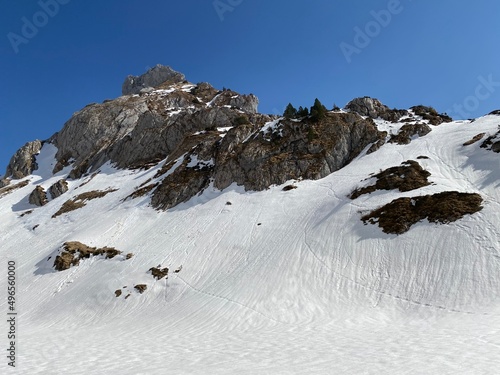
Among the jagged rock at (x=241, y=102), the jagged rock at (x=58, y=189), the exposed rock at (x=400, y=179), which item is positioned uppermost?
the jagged rock at (x=241, y=102)

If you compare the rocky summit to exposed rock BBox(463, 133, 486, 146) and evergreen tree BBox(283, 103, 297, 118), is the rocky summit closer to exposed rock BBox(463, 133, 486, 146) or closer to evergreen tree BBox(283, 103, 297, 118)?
evergreen tree BBox(283, 103, 297, 118)

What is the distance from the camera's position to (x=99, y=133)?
105688 mm

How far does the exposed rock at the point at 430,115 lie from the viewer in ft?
178

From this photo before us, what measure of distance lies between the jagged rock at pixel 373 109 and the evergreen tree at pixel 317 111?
495 inches

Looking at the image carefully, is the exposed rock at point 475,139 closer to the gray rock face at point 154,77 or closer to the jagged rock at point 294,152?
the jagged rock at point 294,152

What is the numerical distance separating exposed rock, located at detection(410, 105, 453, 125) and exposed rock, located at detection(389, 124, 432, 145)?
6816 mm

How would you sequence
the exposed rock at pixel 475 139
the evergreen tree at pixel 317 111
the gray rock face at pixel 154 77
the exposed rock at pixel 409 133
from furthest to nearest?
1. the gray rock face at pixel 154 77
2. the evergreen tree at pixel 317 111
3. the exposed rock at pixel 409 133
4. the exposed rock at pixel 475 139

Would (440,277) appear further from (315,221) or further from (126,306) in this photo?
(126,306)

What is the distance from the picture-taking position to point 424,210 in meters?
26.1

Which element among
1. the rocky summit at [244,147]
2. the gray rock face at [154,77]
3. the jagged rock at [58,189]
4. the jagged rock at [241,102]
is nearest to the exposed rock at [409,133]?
the rocky summit at [244,147]

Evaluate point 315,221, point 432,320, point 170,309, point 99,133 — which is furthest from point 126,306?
point 99,133

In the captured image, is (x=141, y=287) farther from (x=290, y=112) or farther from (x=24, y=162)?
(x=24, y=162)

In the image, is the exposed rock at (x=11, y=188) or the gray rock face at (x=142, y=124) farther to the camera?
the gray rock face at (x=142, y=124)

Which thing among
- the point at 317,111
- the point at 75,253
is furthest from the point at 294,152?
the point at 75,253
